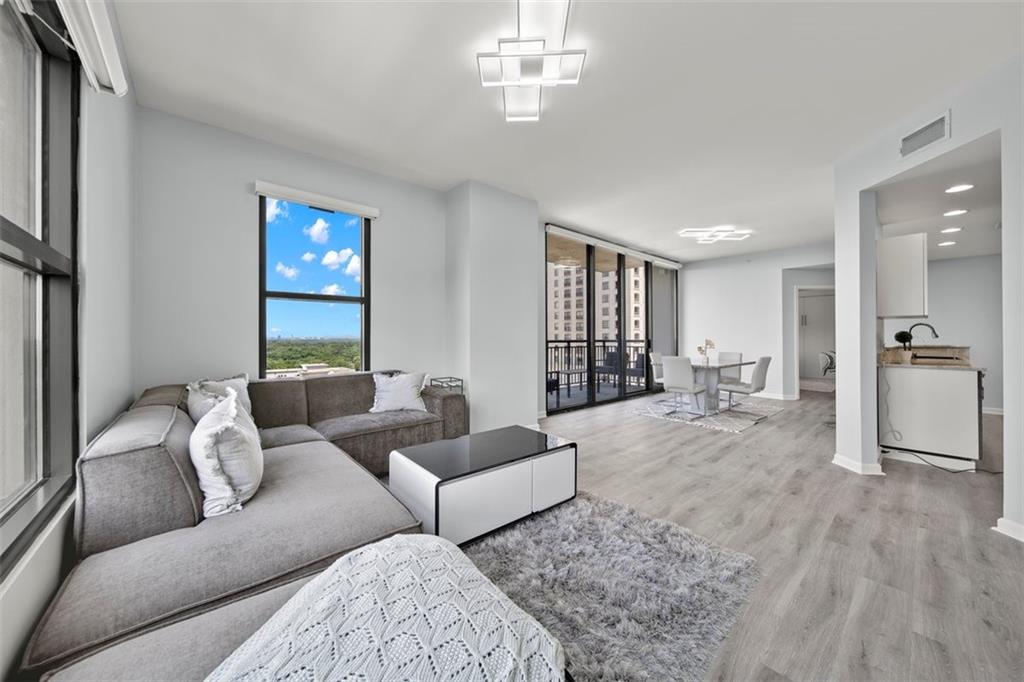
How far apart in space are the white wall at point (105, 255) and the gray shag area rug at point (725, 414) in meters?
5.15

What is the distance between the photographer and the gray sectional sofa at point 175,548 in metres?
0.83

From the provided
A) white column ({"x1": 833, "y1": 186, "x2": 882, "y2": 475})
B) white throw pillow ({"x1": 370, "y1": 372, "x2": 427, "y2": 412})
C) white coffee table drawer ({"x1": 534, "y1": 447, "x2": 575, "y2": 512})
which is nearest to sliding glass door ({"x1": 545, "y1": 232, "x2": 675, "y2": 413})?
white throw pillow ({"x1": 370, "y1": 372, "x2": 427, "y2": 412})

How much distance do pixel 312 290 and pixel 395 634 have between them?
3.26 metres

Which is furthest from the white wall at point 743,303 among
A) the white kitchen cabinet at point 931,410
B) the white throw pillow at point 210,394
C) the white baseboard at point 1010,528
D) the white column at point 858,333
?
the white throw pillow at point 210,394

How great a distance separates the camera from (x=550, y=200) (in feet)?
14.5

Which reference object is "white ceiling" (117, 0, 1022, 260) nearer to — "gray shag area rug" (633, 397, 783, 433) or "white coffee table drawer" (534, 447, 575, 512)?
"white coffee table drawer" (534, 447, 575, 512)

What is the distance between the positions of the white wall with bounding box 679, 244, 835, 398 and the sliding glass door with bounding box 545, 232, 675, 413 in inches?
53.4

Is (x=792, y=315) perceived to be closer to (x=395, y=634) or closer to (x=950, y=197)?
(x=950, y=197)

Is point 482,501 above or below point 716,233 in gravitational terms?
below

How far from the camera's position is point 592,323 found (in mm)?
5922

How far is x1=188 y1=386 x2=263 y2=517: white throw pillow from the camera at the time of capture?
147cm

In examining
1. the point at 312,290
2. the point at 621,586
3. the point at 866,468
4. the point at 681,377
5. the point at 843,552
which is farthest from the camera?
the point at 681,377

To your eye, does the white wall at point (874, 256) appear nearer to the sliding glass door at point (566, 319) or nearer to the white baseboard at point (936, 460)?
the white baseboard at point (936, 460)

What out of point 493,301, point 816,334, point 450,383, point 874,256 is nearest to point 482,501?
point 450,383
